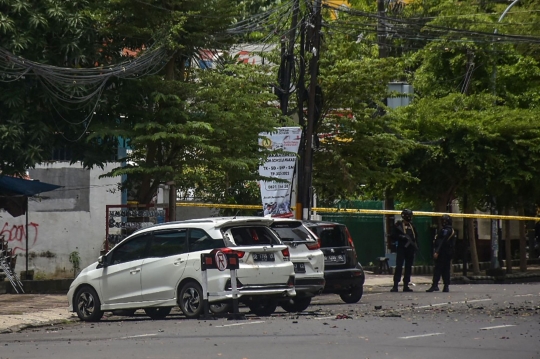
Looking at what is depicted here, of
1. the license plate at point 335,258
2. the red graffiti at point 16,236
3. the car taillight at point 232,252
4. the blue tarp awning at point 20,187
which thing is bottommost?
the license plate at point 335,258

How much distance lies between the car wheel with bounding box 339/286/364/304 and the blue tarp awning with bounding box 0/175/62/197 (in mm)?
7285

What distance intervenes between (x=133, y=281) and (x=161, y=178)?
5486 millimetres

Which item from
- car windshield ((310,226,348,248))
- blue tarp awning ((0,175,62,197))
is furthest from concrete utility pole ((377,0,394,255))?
blue tarp awning ((0,175,62,197))

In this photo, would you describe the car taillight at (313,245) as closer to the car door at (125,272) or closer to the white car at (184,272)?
the white car at (184,272)

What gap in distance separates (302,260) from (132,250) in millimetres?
3123

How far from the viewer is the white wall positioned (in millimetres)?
27547

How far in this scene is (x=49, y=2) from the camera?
69.5 ft

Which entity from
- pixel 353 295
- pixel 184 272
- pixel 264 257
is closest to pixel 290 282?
pixel 264 257

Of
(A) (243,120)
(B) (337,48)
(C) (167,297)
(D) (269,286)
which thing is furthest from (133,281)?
(B) (337,48)

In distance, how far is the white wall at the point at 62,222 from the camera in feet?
90.4

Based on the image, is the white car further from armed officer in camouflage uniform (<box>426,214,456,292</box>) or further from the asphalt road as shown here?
armed officer in camouflage uniform (<box>426,214,456,292</box>)

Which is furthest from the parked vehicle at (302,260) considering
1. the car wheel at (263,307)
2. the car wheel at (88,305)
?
the car wheel at (88,305)

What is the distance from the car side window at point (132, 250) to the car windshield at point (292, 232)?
2476 millimetres

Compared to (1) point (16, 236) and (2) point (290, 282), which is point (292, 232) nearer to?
(2) point (290, 282)
